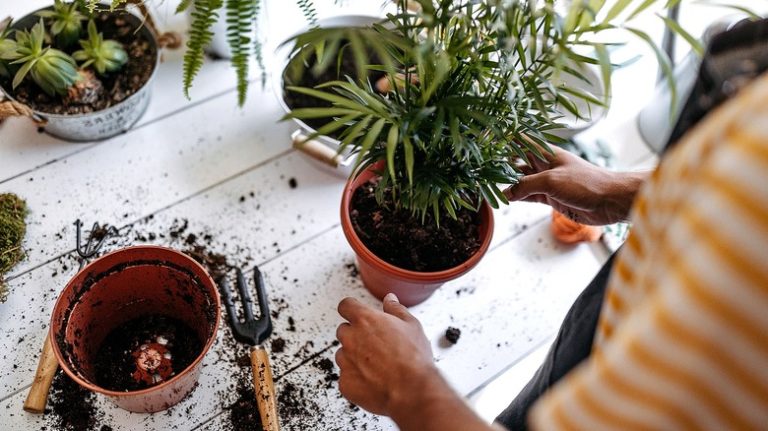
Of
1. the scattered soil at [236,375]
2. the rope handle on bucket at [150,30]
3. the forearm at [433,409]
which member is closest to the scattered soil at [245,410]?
the scattered soil at [236,375]

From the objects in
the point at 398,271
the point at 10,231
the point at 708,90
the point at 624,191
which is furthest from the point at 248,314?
the point at 708,90

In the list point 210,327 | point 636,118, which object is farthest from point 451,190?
point 636,118

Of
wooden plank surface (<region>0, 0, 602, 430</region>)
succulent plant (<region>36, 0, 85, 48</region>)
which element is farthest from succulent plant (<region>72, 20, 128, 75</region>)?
wooden plank surface (<region>0, 0, 602, 430</region>)

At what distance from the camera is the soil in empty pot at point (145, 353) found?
1.05m

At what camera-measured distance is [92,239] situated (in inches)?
46.5

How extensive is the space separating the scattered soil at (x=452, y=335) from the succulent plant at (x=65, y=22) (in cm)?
88

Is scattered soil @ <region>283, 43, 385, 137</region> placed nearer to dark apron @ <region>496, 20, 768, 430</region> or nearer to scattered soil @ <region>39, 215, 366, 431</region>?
scattered soil @ <region>39, 215, 366, 431</region>

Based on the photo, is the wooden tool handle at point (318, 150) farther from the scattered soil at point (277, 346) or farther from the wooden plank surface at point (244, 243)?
the scattered soil at point (277, 346)

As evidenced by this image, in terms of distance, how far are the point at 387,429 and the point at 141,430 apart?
398 millimetres

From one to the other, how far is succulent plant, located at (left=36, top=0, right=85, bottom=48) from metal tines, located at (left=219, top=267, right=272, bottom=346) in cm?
55

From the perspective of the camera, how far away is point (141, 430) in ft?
3.43

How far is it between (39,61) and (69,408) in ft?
1.94

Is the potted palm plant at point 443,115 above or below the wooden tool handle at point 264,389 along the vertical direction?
above

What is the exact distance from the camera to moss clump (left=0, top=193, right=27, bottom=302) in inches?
44.1
